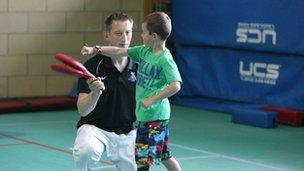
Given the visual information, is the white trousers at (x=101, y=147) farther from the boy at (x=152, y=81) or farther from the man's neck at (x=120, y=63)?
the man's neck at (x=120, y=63)

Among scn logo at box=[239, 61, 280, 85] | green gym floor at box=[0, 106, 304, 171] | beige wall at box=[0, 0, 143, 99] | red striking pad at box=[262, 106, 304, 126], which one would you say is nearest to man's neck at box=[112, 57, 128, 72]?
green gym floor at box=[0, 106, 304, 171]

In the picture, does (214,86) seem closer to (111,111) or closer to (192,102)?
(192,102)

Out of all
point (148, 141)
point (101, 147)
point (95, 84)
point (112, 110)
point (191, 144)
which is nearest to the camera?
point (95, 84)

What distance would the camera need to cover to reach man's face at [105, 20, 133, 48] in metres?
5.03

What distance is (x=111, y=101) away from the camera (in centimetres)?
510

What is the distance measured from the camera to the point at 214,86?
37.0ft

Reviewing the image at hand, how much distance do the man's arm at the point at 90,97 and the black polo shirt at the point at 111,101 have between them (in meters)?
0.14

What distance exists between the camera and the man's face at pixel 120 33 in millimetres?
5031

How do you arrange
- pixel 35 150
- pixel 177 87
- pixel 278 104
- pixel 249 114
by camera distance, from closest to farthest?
pixel 177 87, pixel 35 150, pixel 249 114, pixel 278 104

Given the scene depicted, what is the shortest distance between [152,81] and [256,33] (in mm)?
5605

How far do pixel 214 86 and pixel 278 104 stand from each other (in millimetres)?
1250

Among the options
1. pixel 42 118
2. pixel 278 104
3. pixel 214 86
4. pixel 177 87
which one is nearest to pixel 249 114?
pixel 278 104

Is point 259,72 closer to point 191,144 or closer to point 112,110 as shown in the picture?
point 191,144

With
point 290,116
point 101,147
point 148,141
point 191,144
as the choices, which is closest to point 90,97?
point 101,147
